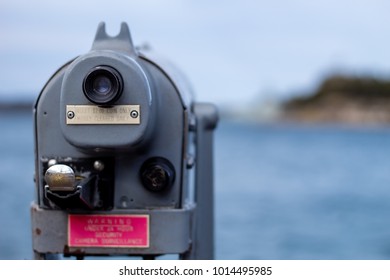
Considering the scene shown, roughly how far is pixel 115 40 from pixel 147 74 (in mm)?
216

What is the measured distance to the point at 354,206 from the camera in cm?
2517

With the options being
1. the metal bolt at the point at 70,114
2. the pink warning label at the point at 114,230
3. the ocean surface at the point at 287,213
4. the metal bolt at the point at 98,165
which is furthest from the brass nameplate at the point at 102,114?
the ocean surface at the point at 287,213

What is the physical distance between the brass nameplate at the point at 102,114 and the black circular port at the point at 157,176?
21 centimetres

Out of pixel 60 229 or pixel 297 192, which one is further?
pixel 297 192

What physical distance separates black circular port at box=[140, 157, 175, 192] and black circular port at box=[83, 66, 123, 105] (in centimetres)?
31

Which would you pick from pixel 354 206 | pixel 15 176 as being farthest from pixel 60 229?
pixel 15 176

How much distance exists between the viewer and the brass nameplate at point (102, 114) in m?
2.70

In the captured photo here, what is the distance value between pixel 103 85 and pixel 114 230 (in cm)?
54

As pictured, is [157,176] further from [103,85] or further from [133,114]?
[103,85]

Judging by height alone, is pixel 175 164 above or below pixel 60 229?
above

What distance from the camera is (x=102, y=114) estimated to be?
8.92 ft
